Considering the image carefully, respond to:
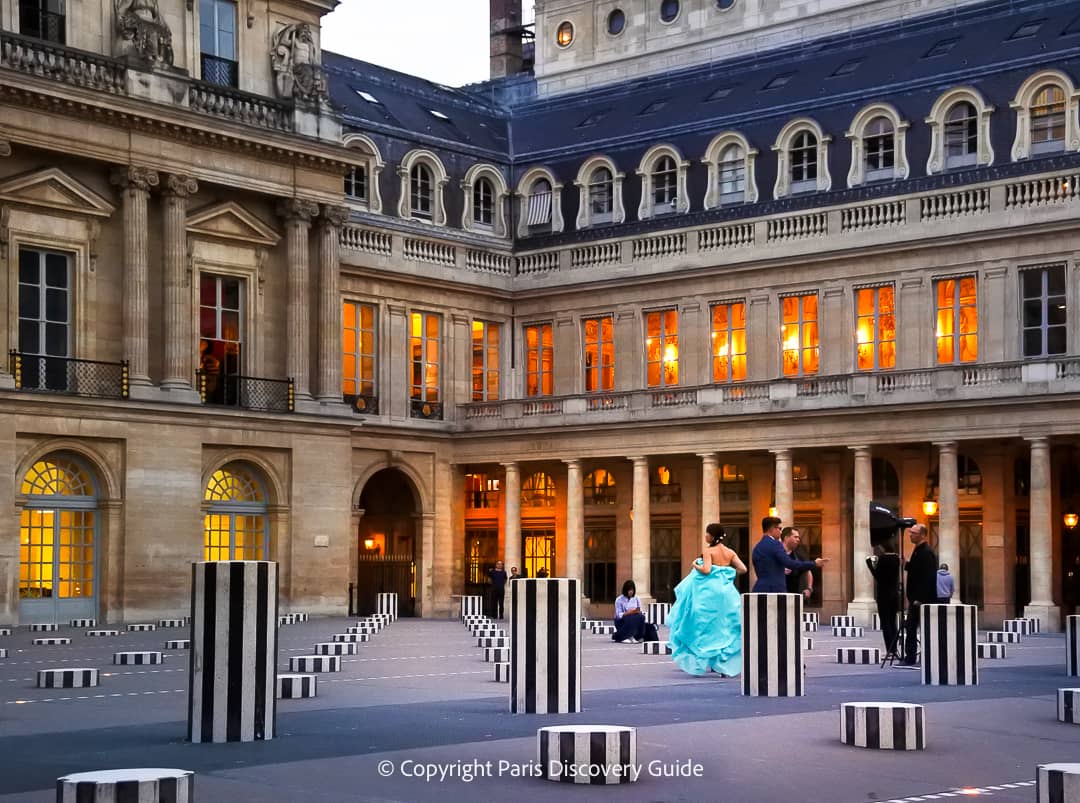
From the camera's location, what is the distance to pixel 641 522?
56.5m

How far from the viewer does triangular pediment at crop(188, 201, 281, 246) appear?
50094 millimetres

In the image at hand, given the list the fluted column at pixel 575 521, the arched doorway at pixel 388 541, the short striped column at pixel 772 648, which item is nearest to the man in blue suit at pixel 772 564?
the short striped column at pixel 772 648

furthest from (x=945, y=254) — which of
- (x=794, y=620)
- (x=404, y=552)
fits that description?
Result: (x=794, y=620)

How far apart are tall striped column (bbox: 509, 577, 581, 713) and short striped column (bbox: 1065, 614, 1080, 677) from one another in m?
9.20

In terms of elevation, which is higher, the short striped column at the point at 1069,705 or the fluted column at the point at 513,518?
the fluted column at the point at 513,518

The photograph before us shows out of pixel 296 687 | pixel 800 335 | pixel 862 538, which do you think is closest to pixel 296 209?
pixel 800 335

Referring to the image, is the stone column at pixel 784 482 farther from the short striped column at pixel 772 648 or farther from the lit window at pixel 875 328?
the short striped column at pixel 772 648

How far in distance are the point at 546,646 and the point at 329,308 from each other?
118 feet

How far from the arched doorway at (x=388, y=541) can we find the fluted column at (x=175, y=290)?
11241 millimetres

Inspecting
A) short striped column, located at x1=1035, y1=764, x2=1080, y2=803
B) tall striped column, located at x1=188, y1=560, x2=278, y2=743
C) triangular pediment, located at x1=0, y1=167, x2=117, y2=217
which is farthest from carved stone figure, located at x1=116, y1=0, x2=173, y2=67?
short striped column, located at x1=1035, y1=764, x2=1080, y2=803

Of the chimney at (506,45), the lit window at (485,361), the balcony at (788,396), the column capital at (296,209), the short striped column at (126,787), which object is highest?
the chimney at (506,45)

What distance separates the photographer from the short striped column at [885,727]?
15.3m

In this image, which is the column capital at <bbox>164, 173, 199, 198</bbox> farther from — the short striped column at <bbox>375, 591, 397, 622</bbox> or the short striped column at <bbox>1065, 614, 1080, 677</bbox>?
the short striped column at <bbox>1065, 614, 1080, 677</bbox>

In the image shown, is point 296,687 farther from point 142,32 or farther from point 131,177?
point 142,32
